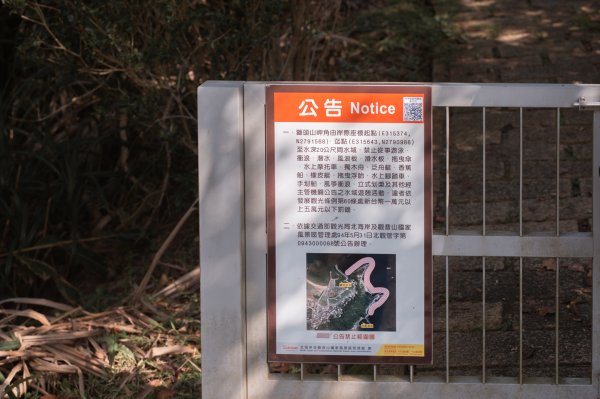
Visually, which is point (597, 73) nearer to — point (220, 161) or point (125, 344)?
point (125, 344)

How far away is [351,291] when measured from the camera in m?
3.36

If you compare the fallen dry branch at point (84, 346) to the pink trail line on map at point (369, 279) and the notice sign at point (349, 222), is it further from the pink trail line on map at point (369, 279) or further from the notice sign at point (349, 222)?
the pink trail line on map at point (369, 279)

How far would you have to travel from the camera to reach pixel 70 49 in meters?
5.70

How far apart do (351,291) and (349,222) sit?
0.78ft

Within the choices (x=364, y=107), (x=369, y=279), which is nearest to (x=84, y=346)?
(x=369, y=279)

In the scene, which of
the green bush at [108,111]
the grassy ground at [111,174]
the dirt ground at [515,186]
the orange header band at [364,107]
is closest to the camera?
the orange header band at [364,107]

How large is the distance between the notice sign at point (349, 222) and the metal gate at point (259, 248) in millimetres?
70

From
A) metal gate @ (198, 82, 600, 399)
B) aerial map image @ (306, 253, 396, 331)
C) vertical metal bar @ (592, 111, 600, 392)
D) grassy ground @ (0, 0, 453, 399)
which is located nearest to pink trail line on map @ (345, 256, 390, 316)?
aerial map image @ (306, 253, 396, 331)

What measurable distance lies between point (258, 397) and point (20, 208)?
294cm

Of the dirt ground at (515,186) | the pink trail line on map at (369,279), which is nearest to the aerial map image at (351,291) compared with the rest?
the pink trail line on map at (369,279)

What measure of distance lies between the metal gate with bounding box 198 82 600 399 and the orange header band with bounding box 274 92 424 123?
0.34 ft

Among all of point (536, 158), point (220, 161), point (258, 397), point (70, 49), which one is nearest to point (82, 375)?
point (258, 397)

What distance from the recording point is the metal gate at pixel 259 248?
10.9ft

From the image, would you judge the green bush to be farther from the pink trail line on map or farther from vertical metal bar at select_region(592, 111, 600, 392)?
vertical metal bar at select_region(592, 111, 600, 392)
